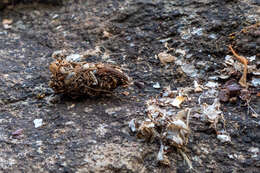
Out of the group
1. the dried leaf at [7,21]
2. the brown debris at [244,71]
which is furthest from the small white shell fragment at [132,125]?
the dried leaf at [7,21]

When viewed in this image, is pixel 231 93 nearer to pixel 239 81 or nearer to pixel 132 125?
pixel 239 81

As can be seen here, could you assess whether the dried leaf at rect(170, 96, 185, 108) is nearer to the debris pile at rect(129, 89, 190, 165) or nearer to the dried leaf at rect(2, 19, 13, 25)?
the debris pile at rect(129, 89, 190, 165)

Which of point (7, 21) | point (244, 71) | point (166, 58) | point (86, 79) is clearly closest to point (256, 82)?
point (244, 71)

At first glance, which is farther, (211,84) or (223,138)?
(211,84)

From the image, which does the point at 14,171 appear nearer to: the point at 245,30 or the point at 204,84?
the point at 204,84

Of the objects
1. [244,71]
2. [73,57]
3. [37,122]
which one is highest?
[244,71]

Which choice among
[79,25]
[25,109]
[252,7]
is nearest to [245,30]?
[252,7]
